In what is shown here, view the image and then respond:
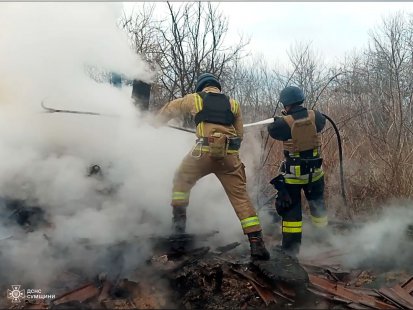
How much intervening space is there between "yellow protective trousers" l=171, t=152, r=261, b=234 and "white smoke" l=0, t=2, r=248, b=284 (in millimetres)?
667

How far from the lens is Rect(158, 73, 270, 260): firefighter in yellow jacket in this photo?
4.63 meters

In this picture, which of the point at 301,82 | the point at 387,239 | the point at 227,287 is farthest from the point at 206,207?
the point at 301,82

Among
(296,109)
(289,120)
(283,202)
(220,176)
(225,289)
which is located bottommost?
(225,289)

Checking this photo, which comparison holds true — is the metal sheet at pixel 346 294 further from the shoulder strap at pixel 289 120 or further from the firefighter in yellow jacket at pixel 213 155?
the shoulder strap at pixel 289 120

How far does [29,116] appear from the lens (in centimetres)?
541

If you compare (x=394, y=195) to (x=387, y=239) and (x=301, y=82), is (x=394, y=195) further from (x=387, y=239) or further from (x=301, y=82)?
(x=301, y=82)

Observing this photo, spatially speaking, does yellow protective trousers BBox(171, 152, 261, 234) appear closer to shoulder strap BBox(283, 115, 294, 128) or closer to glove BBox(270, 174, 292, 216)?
glove BBox(270, 174, 292, 216)

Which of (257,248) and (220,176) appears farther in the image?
(220,176)

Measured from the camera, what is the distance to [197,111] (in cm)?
473

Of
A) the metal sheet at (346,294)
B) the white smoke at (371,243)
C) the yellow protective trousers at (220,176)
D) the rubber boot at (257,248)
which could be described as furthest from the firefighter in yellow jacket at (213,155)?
the white smoke at (371,243)

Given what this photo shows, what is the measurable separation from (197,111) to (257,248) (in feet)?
Answer: 5.46

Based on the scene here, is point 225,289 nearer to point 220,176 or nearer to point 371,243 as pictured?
point 220,176

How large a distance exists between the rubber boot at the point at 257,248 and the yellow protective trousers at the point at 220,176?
237mm

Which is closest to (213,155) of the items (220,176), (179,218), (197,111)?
(220,176)
